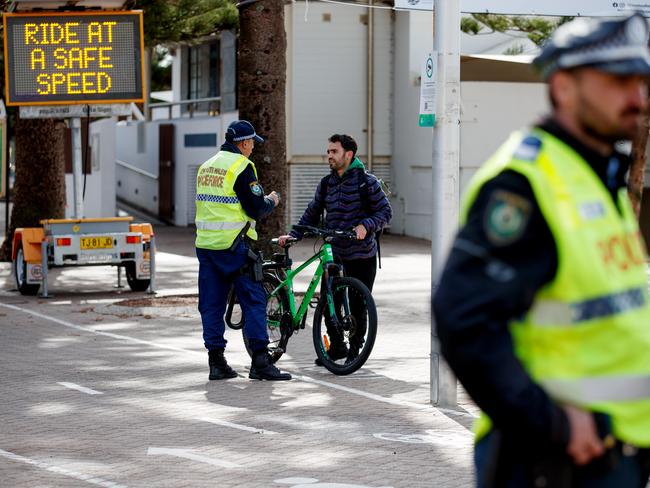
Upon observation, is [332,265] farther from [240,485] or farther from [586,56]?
[586,56]

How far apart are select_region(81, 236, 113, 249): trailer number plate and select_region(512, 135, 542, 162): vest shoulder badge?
47.7 feet

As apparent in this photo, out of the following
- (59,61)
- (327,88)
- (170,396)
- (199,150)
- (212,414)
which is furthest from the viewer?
→ (199,150)

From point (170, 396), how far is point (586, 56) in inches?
284

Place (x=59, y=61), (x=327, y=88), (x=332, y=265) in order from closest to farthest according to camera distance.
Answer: (x=332, y=265)
(x=59, y=61)
(x=327, y=88)

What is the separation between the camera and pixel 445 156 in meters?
9.19

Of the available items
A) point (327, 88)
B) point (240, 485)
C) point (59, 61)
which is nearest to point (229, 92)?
point (327, 88)

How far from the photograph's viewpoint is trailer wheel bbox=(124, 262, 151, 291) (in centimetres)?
1778

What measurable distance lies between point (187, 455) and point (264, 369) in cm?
274

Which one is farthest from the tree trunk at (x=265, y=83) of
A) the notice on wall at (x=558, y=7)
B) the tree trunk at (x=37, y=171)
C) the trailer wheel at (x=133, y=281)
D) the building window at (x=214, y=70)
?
the building window at (x=214, y=70)

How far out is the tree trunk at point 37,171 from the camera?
21438 mm

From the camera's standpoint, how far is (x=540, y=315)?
290cm

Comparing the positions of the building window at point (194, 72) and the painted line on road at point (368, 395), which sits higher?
the building window at point (194, 72)

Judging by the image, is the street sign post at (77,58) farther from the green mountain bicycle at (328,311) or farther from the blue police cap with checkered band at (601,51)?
the blue police cap with checkered band at (601,51)

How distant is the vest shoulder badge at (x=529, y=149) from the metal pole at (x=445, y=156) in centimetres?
619
